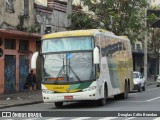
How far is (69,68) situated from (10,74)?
43.2 ft

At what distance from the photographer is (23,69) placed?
1432 inches

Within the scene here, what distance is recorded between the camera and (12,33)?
32.8 meters

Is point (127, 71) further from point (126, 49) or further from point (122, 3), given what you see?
point (122, 3)

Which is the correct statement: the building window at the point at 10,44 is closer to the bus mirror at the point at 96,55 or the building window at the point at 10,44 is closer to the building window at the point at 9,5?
the building window at the point at 9,5

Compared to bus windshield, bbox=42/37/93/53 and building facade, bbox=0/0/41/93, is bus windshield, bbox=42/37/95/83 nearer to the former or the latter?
bus windshield, bbox=42/37/93/53

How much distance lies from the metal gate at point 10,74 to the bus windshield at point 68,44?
38.9 feet

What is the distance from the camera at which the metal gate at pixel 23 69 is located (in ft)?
118

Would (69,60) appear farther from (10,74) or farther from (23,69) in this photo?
(23,69)

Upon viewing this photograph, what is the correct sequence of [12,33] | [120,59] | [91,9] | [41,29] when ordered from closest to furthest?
[120,59] → [12,33] → [41,29] → [91,9]

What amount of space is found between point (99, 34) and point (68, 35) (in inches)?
66.2

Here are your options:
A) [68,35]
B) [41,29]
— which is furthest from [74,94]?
[41,29]

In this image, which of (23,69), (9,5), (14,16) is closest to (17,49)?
(23,69)

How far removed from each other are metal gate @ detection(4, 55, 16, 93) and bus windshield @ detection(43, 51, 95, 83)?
12.0m

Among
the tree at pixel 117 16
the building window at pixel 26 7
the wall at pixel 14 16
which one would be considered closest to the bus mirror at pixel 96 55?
the wall at pixel 14 16
